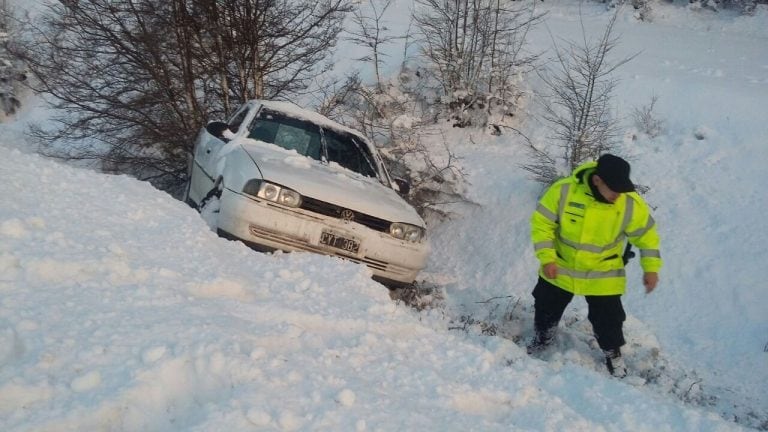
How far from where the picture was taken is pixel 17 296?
8.57ft

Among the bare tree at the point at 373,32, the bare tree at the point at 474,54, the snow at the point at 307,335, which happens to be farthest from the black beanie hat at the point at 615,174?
the bare tree at the point at 373,32

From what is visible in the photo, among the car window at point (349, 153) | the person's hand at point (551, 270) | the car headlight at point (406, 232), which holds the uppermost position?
the car window at point (349, 153)

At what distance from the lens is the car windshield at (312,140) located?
596cm

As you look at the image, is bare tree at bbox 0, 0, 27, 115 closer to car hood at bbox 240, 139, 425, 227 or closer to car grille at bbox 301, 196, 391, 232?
car hood at bbox 240, 139, 425, 227

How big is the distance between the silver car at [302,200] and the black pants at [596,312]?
124cm

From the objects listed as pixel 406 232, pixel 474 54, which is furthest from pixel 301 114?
pixel 474 54

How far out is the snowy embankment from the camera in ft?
6.95

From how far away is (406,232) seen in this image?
5.15 m

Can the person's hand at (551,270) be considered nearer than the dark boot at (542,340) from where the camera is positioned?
Yes

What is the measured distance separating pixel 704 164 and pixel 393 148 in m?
4.36

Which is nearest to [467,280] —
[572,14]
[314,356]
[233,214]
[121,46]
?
[233,214]

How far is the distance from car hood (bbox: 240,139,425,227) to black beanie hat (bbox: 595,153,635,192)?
1.95 metres

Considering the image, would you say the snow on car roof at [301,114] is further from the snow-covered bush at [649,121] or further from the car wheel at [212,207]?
the snow-covered bush at [649,121]

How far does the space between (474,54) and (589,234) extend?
7151 mm
